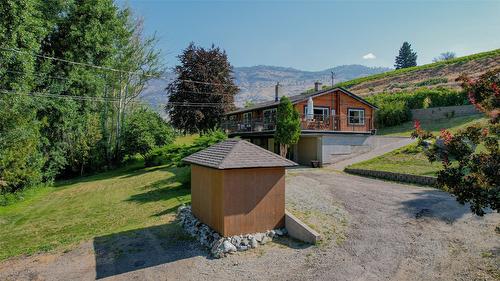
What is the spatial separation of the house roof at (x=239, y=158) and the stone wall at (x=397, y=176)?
29.8 ft

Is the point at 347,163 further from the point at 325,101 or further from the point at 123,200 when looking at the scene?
the point at 123,200

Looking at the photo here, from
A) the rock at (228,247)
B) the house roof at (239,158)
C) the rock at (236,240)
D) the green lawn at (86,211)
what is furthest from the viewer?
the green lawn at (86,211)

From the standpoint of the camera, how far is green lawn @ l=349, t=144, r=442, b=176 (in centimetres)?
1906

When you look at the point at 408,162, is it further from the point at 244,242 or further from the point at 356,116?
the point at 244,242

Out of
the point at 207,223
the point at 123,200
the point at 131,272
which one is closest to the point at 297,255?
the point at 207,223

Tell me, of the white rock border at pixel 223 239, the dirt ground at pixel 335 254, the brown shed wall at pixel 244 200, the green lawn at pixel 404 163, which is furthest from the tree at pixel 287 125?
the white rock border at pixel 223 239

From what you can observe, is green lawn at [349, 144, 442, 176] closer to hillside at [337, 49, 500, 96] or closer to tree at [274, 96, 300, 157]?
tree at [274, 96, 300, 157]

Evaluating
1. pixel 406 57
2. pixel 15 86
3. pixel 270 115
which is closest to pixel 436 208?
pixel 270 115

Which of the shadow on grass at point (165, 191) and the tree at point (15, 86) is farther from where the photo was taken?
the tree at point (15, 86)

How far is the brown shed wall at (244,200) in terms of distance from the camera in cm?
1122

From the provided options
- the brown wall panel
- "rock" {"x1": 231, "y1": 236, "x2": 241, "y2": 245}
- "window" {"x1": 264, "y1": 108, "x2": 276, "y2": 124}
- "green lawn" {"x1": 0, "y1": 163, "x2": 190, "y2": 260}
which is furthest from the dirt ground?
"window" {"x1": 264, "y1": 108, "x2": 276, "y2": 124}

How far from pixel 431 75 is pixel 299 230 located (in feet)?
193

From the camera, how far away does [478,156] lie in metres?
6.24

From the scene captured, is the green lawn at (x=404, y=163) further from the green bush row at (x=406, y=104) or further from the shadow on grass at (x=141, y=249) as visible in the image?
the green bush row at (x=406, y=104)
